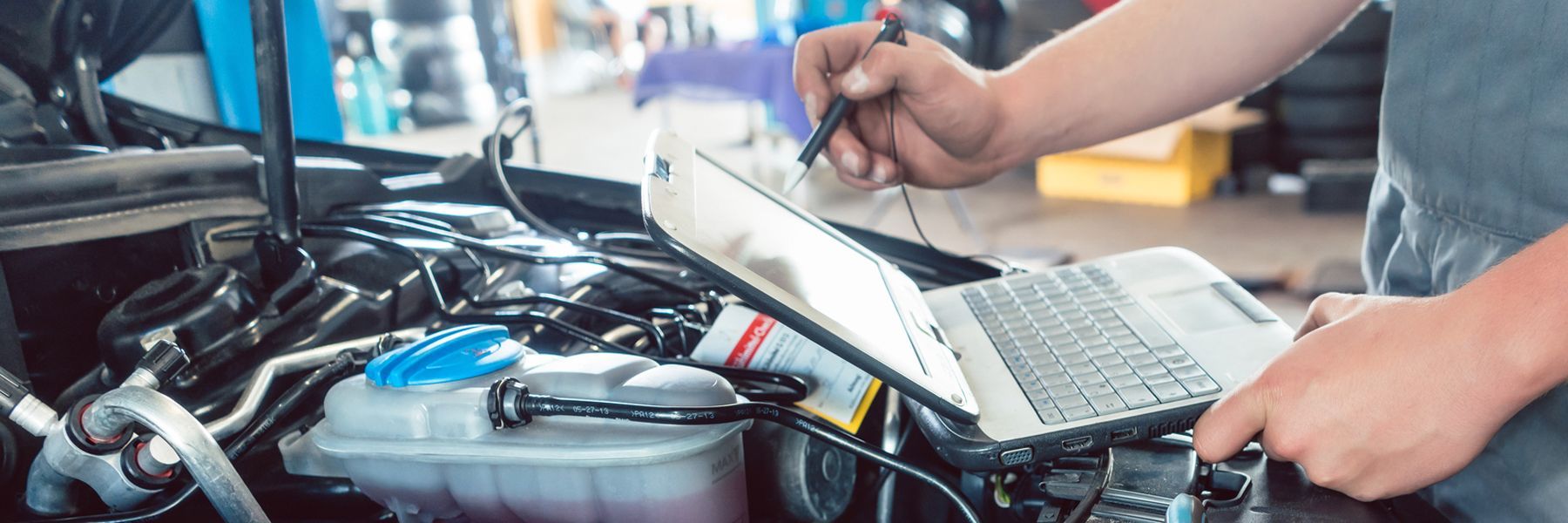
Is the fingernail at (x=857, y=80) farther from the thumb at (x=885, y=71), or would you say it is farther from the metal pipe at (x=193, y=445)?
the metal pipe at (x=193, y=445)

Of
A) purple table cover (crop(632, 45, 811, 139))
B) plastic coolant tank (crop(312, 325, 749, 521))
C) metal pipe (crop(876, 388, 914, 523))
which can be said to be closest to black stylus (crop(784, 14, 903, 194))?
metal pipe (crop(876, 388, 914, 523))

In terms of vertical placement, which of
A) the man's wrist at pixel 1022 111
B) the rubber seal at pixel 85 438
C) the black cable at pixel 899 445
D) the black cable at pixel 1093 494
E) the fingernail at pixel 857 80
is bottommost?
the black cable at pixel 899 445

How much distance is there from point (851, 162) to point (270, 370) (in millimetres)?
472

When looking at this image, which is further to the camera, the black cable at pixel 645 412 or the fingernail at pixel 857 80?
the fingernail at pixel 857 80

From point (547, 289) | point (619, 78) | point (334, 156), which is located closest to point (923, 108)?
point (547, 289)

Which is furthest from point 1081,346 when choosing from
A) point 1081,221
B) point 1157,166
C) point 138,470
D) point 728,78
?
point 1157,166

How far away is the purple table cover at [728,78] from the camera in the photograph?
3238mm

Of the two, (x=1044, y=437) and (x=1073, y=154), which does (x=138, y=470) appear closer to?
(x=1044, y=437)

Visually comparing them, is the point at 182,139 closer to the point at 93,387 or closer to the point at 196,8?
the point at 196,8

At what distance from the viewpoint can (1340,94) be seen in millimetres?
3312

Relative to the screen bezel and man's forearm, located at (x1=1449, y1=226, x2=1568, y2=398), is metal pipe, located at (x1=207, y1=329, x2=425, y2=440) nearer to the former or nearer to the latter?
the screen bezel

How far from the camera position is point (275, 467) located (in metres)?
0.56

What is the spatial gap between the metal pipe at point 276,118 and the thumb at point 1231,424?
0.55 metres

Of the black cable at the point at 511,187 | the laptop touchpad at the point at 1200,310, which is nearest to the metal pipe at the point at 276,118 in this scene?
the black cable at the point at 511,187
